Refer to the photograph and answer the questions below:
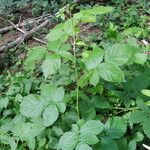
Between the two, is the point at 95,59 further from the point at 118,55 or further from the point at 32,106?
the point at 32,106

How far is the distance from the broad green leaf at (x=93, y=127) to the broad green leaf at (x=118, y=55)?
40cm

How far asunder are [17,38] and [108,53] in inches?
112

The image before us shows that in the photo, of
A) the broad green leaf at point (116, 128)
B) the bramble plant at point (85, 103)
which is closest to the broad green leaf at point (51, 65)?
the bramble plant at point (85, 103)

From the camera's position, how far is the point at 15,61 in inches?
176

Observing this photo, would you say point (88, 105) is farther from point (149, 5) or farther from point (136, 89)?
point (149, 5)

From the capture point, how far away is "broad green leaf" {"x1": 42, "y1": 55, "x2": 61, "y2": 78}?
2244 mm

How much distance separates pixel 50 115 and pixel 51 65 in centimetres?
33

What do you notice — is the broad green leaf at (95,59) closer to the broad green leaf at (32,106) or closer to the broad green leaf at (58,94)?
the broad green leaf at (58,94)

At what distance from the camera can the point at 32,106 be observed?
7.86ft

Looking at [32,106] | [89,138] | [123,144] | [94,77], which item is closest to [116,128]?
[123,144]

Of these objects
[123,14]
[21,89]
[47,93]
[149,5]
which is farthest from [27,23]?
[47,93]

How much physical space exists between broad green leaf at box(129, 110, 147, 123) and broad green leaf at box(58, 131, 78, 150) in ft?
1.27

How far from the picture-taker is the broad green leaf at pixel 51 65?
2.24 m

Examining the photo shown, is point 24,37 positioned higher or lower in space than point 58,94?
lower
